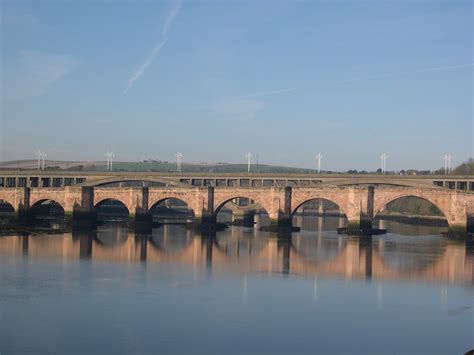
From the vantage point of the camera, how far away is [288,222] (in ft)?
202

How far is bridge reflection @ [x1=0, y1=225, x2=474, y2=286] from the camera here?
37.8 metres

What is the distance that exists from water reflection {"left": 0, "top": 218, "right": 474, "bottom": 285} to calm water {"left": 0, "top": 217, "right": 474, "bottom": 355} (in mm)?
120

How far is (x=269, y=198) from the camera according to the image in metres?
62.1

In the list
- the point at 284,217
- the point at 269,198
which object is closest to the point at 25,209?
the point at 269,198

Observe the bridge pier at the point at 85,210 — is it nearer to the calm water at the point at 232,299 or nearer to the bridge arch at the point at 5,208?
the bridge arch at the point at 5,208

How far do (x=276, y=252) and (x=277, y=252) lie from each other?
0.23ft

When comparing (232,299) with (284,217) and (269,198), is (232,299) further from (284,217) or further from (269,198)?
(269,198)

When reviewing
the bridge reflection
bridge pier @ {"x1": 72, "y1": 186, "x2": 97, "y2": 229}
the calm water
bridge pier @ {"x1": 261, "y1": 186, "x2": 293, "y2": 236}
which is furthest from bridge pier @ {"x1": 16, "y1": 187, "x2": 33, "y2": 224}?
bridge pier @ {"x1": 261, "y1": 186, "x2": 293, "y2": 236}

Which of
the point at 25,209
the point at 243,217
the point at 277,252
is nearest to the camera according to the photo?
the point at 277,252

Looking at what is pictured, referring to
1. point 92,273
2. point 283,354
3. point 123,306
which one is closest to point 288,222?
point 92,273

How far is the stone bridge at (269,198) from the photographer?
56906 millimetres

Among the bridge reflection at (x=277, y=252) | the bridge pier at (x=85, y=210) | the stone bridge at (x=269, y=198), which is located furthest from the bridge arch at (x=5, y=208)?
the bridge reflection at (x=277, y=252)

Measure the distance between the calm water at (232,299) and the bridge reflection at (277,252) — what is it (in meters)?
0.12

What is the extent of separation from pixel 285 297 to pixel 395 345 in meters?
7.83
